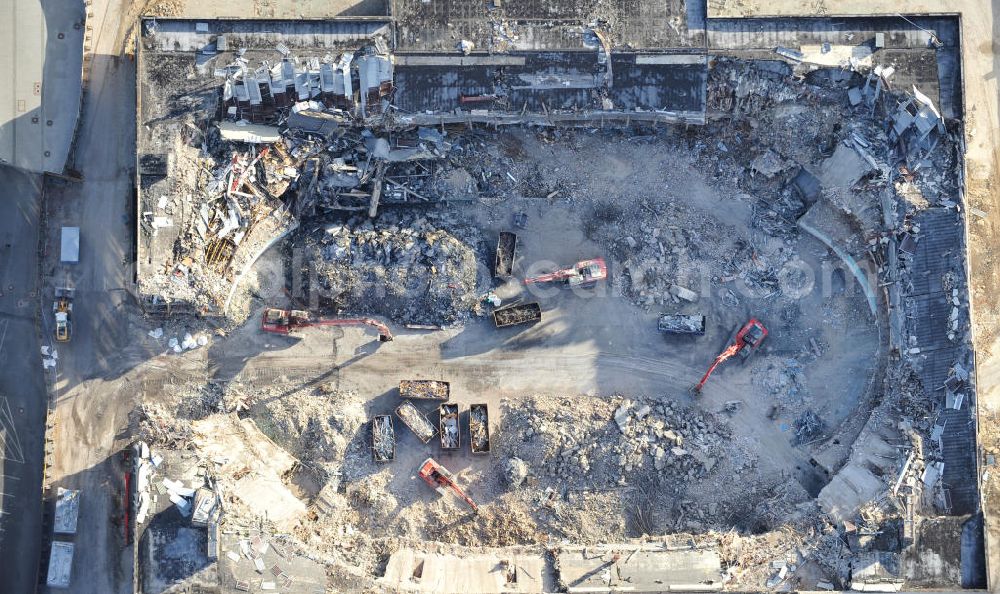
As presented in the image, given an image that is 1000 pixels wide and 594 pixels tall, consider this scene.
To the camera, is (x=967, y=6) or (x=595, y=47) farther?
(x=967, y=6)

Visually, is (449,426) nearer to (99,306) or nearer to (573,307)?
(573,307)

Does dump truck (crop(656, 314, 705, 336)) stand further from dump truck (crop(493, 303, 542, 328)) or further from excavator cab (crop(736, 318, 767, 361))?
dump truck (crop(493, 303, 542, 328))

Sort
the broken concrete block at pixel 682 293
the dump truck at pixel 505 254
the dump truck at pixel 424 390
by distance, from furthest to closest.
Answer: the dump truck at pixel 505 254, the broken concrete block at pixel 682 293, the dump truck at pixel 424 390

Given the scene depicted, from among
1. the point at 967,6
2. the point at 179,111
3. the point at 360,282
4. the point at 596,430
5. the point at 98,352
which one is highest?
the point at 967,6

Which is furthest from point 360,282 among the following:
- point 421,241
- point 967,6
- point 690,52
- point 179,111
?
point 967,6

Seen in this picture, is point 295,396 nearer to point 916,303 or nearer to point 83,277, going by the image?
point 83,277

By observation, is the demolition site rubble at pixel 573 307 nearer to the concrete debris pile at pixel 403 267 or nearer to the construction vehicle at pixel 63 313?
the concrete debris pile at pixel 403 267

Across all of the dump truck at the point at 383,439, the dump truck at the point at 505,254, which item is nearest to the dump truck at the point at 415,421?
the dump truck at the point at 383,439
